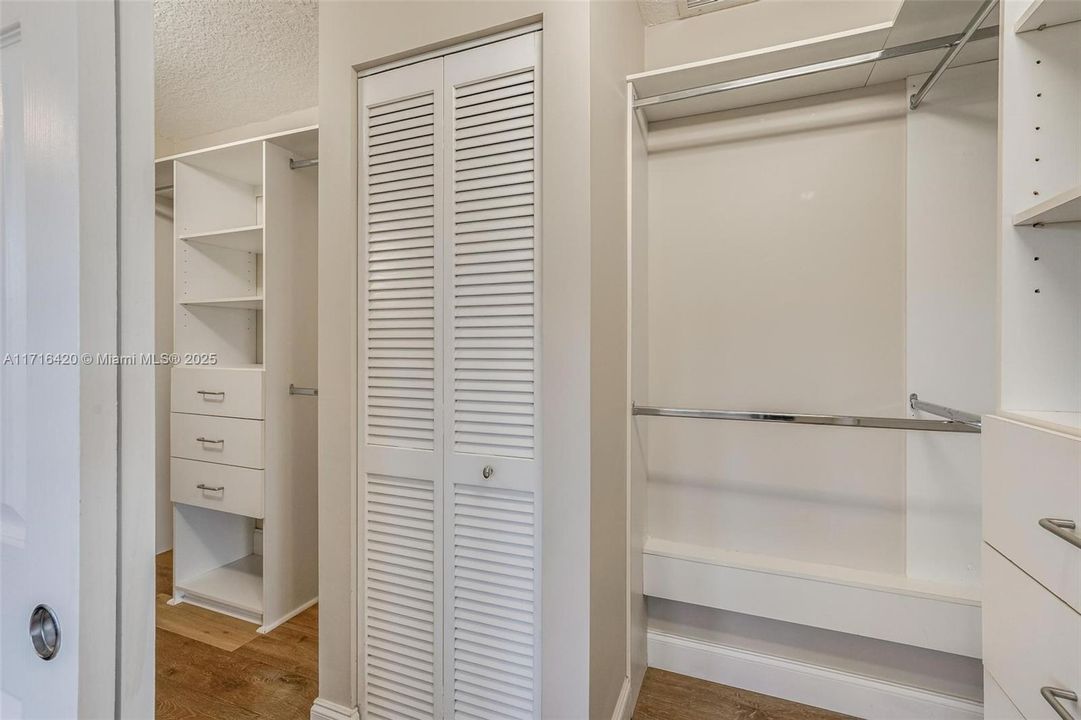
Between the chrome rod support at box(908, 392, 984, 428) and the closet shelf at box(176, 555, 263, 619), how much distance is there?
2.88m

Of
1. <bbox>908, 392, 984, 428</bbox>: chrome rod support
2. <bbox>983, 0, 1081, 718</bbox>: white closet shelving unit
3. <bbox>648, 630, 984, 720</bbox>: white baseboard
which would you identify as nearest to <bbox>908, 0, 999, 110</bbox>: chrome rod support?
<bbox>983, 0, 1081, 718</bbox>: white closet shelving unit

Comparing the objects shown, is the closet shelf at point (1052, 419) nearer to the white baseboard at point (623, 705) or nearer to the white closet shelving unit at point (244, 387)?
the white baseboard at point (623, 705)

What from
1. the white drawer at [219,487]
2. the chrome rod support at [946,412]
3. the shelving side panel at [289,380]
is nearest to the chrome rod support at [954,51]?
the chrome rod support at [946,412]

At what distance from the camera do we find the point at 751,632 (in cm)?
190

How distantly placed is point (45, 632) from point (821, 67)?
2101mm

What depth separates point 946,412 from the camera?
1.42 metres

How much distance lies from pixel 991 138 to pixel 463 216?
5.65 ft

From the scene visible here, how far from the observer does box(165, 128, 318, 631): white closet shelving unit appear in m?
2.32

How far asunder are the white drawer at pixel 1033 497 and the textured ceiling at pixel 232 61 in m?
2.63

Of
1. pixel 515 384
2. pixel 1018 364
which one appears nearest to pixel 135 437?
pixel 515 384

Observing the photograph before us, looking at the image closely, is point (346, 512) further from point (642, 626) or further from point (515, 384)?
point (642, 626)

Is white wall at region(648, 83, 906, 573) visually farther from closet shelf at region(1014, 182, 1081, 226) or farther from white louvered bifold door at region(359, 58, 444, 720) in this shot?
white louvered bifold door at region(359, 58, 444, 720)

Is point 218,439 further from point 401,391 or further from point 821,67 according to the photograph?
point 821,67

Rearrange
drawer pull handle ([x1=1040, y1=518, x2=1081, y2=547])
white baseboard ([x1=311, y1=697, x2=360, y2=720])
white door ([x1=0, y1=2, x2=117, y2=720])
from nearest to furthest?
white door ([x1=0, y1=2, x2=117, y2=720]), drawer pull handle ([x1=1040, y1=518, x2=1081, y2=547]), white baseboard ([x1=311, y1=697, x2=360, y2=720])
